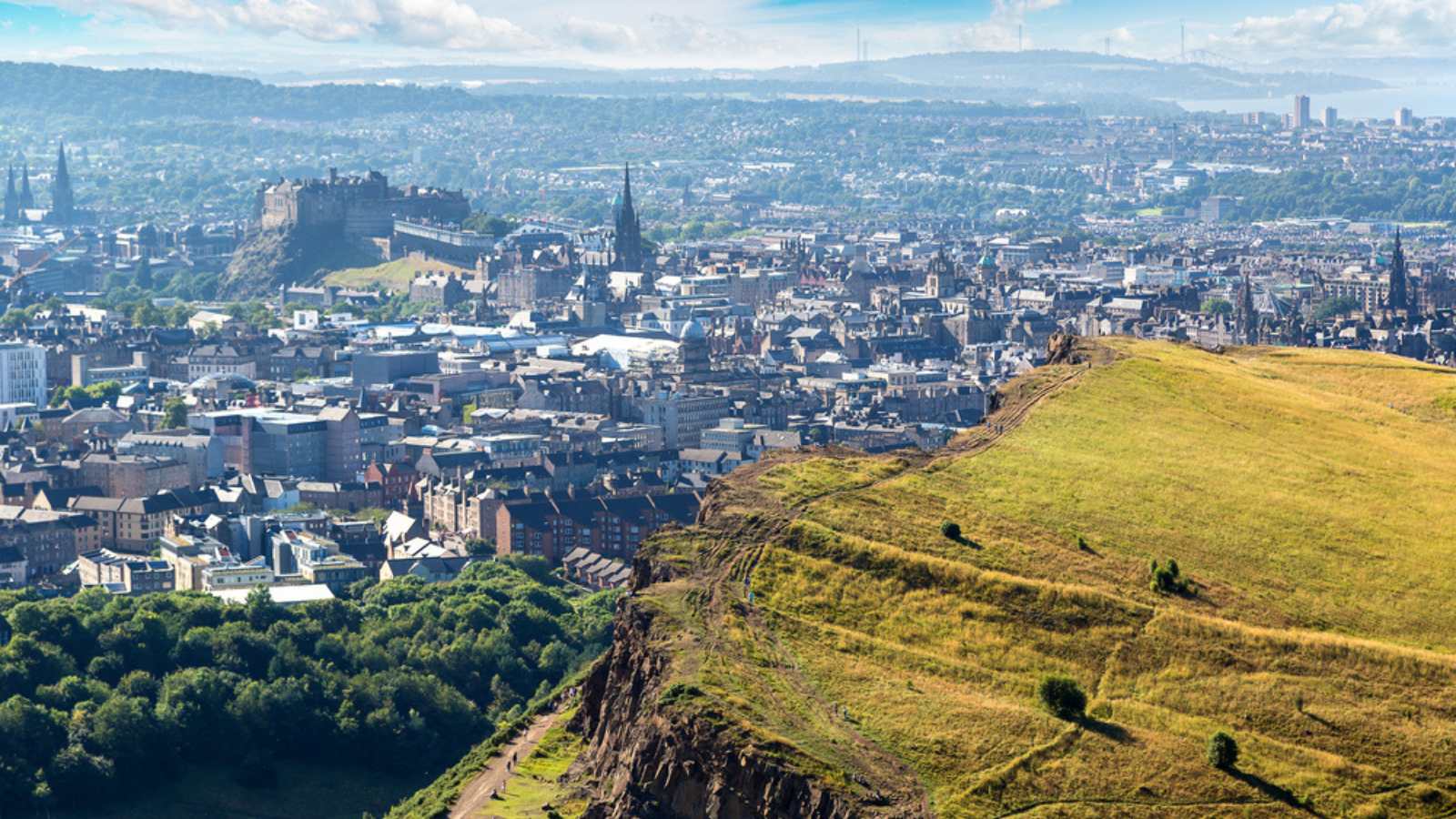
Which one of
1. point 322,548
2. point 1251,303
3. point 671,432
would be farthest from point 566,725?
point 1251,303

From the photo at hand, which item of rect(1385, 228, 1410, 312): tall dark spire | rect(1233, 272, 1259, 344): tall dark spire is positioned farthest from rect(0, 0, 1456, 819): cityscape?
rect(1385, 228, 1410, 312): tall dark spire

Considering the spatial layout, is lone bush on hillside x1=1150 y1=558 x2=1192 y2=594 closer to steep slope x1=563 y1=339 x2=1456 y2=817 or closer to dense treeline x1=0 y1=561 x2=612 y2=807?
steep slope x1=563 y1=339 x2=1456 y2=817

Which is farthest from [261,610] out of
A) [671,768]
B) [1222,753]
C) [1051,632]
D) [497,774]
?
[1222,753]

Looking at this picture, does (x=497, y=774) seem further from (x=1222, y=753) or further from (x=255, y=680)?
(x=255, y=680)

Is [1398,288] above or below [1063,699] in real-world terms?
below

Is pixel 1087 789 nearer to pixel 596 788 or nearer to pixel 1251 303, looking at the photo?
pixel 596 788
